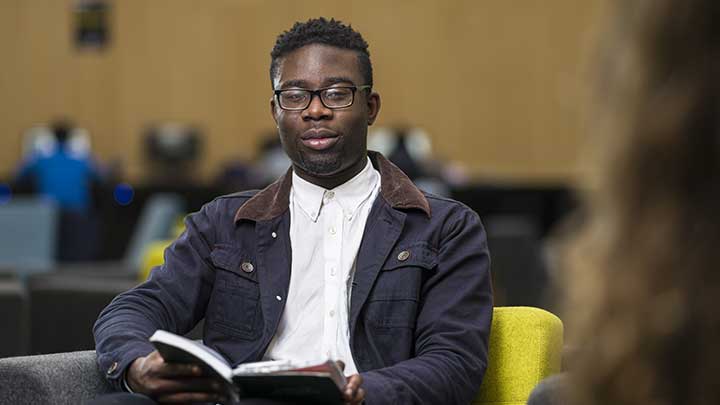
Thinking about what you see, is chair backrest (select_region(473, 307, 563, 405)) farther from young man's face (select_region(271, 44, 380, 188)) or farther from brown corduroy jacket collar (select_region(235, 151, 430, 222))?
young man's face (select_region(271, 44, 380, 188))

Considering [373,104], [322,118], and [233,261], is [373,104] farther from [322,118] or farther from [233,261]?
[233,261]

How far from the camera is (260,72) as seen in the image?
1703 centimetres

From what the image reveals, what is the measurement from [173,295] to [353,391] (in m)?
0.67

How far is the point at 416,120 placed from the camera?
56.0 ft

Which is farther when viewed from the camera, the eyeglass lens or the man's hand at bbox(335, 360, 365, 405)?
the eyeglass lens

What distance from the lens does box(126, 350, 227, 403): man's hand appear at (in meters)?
2.48

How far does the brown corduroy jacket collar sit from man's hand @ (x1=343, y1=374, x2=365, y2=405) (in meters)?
0.59

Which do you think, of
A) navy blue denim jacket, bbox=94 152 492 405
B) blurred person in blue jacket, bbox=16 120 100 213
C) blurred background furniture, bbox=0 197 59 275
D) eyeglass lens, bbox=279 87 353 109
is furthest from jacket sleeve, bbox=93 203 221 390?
blurred person in blue jacket, bbox=16 120 100 213

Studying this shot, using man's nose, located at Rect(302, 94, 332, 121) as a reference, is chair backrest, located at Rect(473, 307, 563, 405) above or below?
below

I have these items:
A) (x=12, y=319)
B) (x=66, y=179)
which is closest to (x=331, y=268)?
(x=12, y=319)

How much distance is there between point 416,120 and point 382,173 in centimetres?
1409

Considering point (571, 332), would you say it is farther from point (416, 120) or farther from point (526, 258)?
point (416, 120)

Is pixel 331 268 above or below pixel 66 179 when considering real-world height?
above

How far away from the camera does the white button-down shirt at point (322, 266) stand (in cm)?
282
